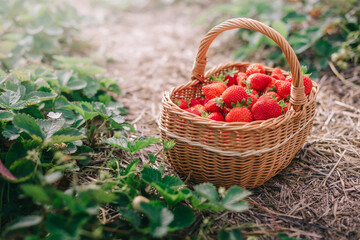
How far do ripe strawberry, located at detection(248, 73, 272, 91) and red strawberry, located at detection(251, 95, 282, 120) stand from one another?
231 mm

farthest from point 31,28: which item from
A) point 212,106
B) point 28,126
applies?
point 212,106

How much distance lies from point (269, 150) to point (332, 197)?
420 millimetres

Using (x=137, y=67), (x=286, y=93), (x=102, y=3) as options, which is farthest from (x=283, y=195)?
(x=102, y=3)

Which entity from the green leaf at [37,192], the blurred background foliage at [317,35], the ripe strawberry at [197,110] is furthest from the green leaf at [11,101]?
the blurred background foliage at [317,35]

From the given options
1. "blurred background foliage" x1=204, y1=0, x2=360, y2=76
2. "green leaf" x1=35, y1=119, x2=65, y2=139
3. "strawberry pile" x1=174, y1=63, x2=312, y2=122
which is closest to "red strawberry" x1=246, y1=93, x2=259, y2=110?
"strawberry pile" x1=174, y1=63, x2=312, y2=122

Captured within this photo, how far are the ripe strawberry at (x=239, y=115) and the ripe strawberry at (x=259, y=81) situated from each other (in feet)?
0.91

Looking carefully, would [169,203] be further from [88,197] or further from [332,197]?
[332,197]

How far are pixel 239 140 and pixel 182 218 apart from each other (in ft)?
1.26

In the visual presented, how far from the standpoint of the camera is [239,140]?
1188 millimetres

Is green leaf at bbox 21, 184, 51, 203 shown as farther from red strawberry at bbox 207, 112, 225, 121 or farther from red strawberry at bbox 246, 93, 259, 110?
red strawberry at bbox 246, 93, 259, 110

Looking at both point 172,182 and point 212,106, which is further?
point 212,106

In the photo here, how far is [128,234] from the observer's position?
1071 millimetres

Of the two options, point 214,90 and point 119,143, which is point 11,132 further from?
point 214,90

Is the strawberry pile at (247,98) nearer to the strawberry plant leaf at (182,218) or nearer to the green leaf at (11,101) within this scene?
the strawberry plant leaf at (182,218)
